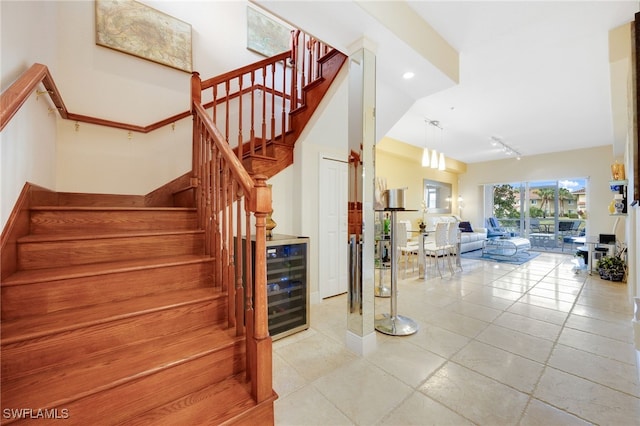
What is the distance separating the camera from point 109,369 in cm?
122

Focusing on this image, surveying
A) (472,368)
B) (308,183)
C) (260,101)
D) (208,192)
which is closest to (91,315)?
(208,192)

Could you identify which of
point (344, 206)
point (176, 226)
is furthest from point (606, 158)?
point (176, 226)

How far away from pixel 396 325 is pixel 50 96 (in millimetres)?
3724

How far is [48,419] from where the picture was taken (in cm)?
103

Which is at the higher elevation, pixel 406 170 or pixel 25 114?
pixel 406 170

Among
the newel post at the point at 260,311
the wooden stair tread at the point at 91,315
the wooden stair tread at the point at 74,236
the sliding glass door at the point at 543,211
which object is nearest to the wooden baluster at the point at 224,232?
the wooden stair tread at the point at 91,315

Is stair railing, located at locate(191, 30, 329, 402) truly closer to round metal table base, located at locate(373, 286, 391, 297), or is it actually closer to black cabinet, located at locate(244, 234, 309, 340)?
black cabinet, located at locate(244, 234, 309, 340)

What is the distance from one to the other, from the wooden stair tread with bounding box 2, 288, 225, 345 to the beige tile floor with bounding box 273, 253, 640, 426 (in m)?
0.86

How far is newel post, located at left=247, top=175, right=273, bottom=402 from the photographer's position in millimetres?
A: 1366

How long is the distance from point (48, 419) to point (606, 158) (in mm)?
10479

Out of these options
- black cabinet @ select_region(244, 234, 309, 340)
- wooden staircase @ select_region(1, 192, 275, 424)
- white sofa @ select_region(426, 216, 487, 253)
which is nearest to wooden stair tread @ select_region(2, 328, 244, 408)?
wooden staircase @ select_region(1, 192, 275, 424)

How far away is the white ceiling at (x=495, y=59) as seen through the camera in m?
2.05

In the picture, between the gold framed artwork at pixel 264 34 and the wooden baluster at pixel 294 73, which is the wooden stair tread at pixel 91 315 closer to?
the wooden baluster at pixel 294 73

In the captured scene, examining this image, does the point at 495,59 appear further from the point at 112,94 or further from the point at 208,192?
the point at 112,94
